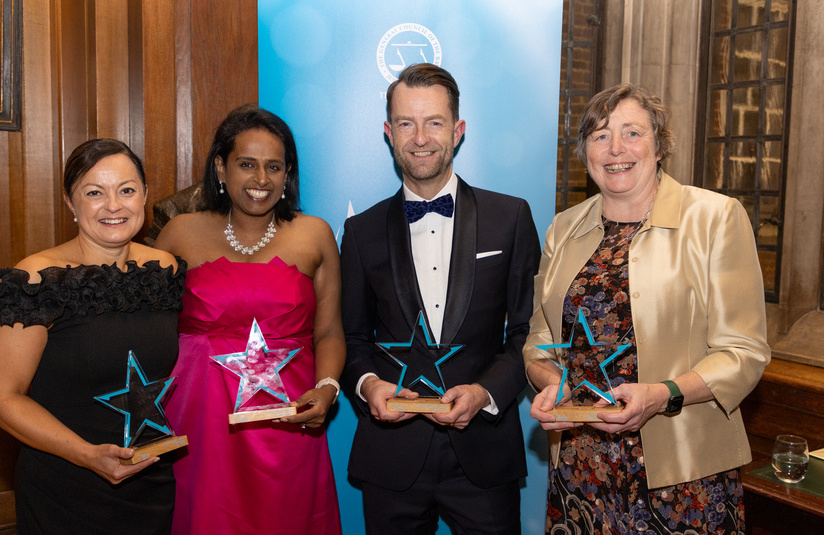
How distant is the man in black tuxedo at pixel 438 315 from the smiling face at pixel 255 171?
0.32 meters

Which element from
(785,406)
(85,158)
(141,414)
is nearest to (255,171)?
(85,158)

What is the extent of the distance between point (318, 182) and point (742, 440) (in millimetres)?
1918

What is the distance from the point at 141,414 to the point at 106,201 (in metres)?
0.64

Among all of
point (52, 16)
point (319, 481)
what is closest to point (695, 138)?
point (319, 481)

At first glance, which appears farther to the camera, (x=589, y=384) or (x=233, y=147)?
(x=233, y=147)

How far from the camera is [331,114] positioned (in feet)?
9.73

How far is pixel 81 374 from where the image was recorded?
1949mm

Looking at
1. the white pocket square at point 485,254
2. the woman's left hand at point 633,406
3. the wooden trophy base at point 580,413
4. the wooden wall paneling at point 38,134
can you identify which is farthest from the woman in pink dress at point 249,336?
the wooden wall paneling at point 38,134

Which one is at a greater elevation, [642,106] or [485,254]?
[642,106]

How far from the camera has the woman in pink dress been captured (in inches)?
91.4

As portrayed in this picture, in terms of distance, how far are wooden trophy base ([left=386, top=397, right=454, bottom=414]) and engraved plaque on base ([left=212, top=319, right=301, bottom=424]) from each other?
12.2 inches

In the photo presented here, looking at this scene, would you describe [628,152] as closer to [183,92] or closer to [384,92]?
[384,92]

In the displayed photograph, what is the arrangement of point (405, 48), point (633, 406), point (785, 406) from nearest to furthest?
point (633, 406) < point (405, 48) < point (785, 406)

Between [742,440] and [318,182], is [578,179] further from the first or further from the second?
[742,440]
